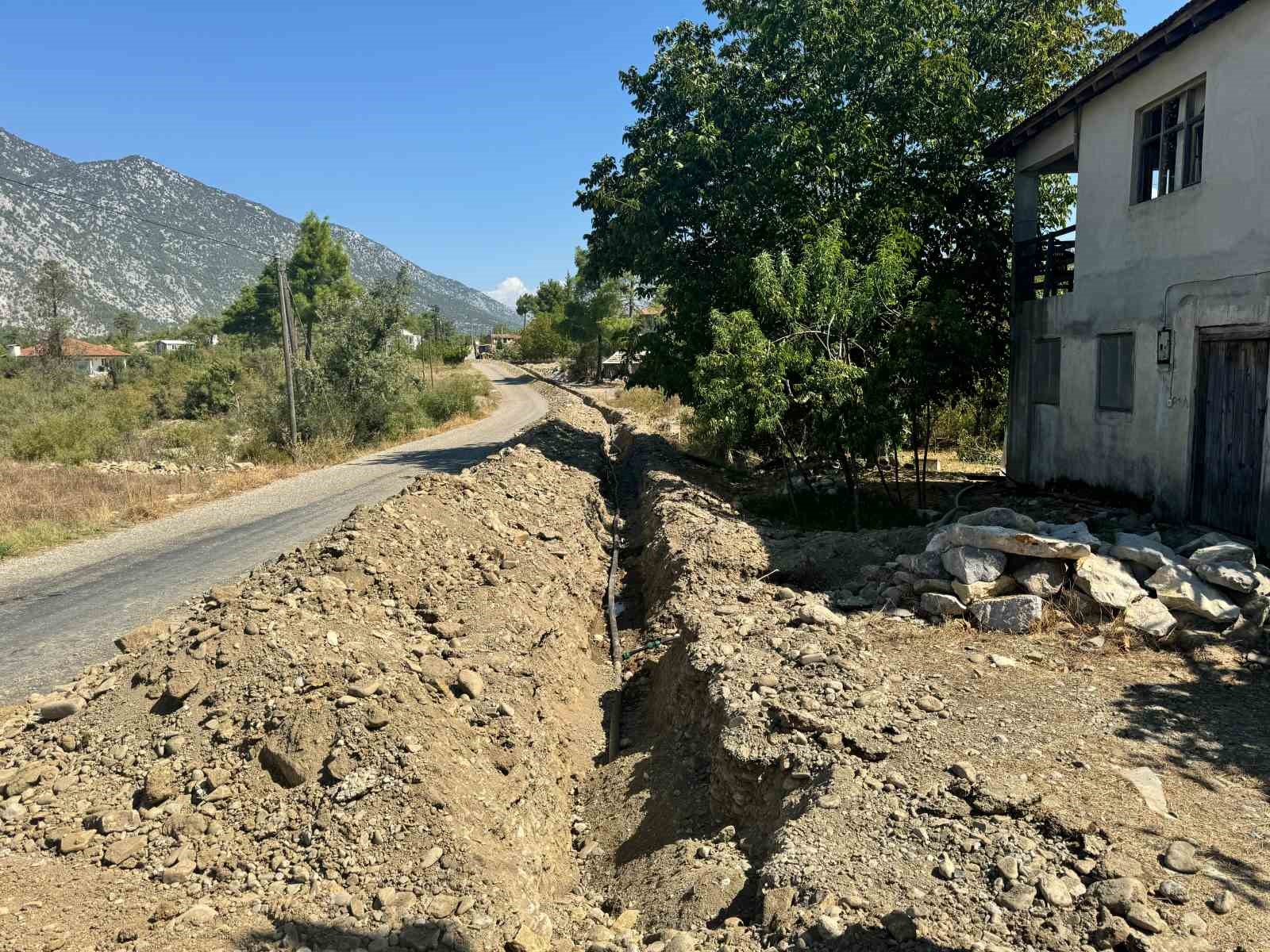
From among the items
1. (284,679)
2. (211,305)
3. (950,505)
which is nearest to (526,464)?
(950,505)

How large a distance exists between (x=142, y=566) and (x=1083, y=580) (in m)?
10.9

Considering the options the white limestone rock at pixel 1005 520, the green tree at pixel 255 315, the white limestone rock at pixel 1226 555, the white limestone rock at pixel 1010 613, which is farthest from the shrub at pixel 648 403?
the green tree at pixel 255 315

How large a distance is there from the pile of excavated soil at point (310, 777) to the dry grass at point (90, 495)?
7505 millimetres

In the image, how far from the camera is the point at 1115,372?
1180 centimetres

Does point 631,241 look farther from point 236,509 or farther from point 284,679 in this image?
point 284,679

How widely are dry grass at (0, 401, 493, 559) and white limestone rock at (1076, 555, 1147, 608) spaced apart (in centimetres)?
1314

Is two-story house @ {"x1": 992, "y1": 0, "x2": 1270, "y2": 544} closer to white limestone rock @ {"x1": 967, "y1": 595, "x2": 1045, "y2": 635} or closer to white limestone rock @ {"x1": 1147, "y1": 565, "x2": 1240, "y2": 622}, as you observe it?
white limestone rock @ {"x1": 1147, "y1": 565, "x2": 1240, "y2": 622}

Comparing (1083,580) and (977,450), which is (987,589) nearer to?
(1083,580)

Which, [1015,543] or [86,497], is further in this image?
[86,497]

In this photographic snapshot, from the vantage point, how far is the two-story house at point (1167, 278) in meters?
9.15

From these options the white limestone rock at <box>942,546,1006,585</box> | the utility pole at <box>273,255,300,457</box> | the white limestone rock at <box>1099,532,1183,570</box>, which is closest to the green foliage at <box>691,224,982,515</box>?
the white limestone rock at <box>942,546,1006,585</box>

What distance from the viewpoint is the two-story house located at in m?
9.15

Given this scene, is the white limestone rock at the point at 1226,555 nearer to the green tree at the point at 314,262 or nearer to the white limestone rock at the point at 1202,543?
the white limestone rock at the point at 1202,543

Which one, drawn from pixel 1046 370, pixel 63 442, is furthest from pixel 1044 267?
pixel 63 442
